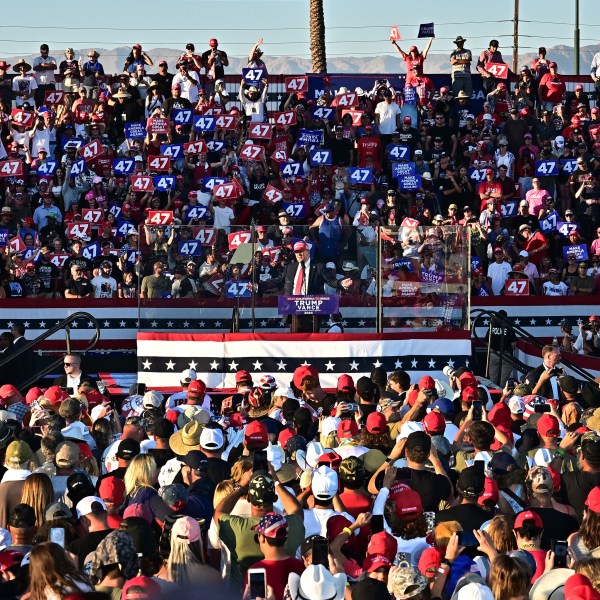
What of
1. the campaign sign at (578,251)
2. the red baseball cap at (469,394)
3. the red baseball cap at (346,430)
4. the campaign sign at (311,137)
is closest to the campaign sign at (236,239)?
the red baseball cap at (469,394)

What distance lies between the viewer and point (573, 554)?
9172mm

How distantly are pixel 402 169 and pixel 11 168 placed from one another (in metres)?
7.30

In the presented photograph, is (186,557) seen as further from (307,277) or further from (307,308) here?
(307,308)

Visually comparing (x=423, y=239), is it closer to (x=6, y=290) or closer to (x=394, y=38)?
(x=6, y=290)

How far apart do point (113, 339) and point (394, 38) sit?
12.8m

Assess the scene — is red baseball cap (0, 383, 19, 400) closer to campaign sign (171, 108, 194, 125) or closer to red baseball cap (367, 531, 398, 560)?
red baseball cap (367, 531, 398, 560)

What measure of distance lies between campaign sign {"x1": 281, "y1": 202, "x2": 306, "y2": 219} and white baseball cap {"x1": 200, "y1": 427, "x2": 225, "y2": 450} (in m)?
15.5

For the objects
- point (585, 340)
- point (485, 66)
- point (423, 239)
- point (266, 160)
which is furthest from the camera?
point (485, 66)

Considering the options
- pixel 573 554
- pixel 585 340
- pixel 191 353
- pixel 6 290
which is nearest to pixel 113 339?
pixel 6 290

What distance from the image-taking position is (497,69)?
32.8m

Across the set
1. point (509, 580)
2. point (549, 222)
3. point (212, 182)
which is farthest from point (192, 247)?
point (509, 580)

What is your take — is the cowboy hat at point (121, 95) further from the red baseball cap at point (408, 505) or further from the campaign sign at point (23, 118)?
the red baseball cap at point (408, 505)

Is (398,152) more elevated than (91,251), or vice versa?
(398,152)

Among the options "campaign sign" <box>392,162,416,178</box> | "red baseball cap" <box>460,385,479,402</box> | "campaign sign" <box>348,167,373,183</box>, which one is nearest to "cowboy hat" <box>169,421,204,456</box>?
"red baseball cap" <box>460,385,479,402</box>
